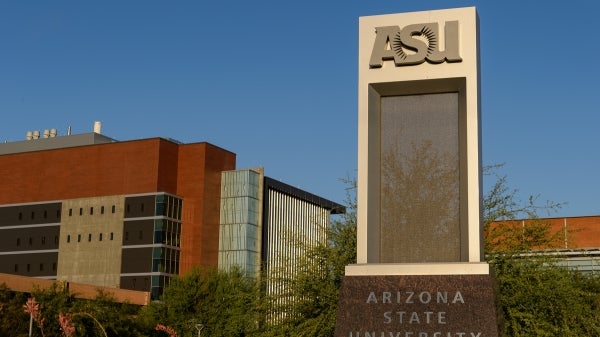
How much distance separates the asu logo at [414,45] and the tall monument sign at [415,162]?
0.06 feet

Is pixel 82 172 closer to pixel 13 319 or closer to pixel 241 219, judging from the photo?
pixel 241 219

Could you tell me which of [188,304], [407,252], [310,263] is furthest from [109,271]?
[407,252]

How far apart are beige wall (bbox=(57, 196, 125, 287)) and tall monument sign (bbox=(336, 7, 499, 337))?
73.7 meters

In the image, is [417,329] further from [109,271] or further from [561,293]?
[109,271]

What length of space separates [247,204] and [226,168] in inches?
198

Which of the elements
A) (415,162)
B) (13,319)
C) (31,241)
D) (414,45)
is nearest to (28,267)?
(31,241)

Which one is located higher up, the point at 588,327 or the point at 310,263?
the point at 310,263

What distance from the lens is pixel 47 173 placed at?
94.9 metres

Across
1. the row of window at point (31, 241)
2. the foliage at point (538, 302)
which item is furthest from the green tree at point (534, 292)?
the row of window at point (31, 241)

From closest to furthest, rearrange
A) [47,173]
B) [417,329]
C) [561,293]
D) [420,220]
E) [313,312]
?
[417,329], [420,220], [561,293], [313,312], [47,173]

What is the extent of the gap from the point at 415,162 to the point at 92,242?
251 feet

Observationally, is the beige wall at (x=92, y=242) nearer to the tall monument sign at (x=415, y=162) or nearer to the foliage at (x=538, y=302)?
the foliage at (x=538, y=302)

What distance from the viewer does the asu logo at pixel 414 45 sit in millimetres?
17203

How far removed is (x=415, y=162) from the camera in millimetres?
17375
